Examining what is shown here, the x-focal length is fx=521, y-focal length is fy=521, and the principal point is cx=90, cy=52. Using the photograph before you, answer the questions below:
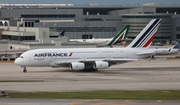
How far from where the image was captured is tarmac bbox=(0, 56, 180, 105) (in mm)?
43000

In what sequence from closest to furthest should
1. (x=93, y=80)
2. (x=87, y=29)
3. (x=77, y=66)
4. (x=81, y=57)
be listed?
(x=93, y=80) < (x=77, y=66) < (x=81, y=57) < (x=87, y=29)

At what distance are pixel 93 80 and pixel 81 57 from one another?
46.2ft

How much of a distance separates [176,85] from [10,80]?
19340 mm

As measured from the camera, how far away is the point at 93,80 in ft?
199

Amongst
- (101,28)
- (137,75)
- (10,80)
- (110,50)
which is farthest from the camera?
(101,28)

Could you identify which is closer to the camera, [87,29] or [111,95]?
[111,95]

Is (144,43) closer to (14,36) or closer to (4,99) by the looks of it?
(4,99)

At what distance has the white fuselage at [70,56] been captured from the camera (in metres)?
73.2

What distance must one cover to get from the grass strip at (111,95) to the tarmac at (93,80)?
7.15 ft

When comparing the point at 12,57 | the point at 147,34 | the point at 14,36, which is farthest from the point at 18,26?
the point at 147,34

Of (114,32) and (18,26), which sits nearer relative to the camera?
(18,26)

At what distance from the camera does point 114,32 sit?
620ft

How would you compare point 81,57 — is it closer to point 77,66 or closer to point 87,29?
point 77,66

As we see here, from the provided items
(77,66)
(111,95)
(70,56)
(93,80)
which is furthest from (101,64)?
(111,95)
